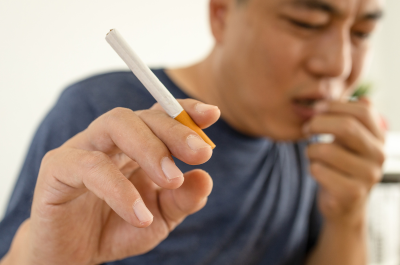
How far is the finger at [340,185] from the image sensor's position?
0.48m

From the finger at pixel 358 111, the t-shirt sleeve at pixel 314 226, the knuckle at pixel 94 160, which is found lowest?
the t-shirt sleeve at pixel 314 226

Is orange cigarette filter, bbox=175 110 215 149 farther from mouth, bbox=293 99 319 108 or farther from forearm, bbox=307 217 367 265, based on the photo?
forearm, bbox=307 217 367 265

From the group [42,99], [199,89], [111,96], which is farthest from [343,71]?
[42,99]

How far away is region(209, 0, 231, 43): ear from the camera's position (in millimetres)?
438

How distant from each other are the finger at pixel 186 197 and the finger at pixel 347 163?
1.02 feet

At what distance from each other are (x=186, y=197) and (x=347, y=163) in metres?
0.34

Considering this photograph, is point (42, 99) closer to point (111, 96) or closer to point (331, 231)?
point (111, 96)

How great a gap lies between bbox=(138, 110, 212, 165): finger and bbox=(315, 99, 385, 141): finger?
355 mm

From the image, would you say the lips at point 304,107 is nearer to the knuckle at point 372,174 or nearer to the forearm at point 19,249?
the knuckle at point 372,174

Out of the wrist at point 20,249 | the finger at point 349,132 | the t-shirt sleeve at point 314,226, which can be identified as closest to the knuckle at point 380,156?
the finger at point 349,132

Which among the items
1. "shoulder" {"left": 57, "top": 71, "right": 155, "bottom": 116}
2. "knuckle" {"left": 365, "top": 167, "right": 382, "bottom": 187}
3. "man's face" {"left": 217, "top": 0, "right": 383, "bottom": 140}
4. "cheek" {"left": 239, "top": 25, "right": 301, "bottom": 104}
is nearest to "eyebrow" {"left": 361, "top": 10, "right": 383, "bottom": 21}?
"man's face" {"left": 217, "top": 0, "right": 383, "bottom": 140}

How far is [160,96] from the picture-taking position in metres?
0.17

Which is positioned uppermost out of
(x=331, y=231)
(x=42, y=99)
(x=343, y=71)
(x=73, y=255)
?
(x=42, y=99)

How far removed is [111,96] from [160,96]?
0.17m
